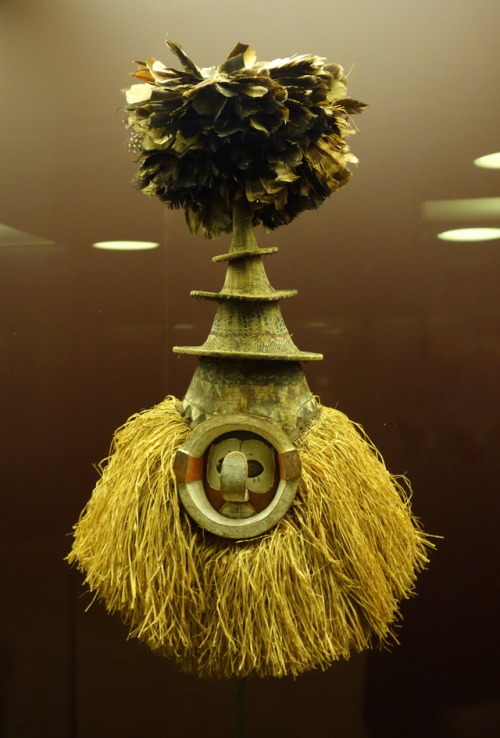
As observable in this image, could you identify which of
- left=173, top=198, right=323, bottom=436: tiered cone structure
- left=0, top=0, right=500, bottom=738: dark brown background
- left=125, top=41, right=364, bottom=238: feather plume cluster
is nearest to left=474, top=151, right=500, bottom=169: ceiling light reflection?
left=0, top=0, right=500, bottom=738: dark brown background

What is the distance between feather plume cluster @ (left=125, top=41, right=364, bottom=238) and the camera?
898 millimetres

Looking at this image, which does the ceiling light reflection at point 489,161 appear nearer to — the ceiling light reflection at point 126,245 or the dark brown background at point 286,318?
the dark brown background at point 286,318

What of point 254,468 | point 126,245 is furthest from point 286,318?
point 254,468

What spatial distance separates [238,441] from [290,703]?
827 millimetres

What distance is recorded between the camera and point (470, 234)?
1.36 metres

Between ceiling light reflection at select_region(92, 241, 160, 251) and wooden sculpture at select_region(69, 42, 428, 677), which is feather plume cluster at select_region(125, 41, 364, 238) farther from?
ceiling light reflection at select_region(92, 241, 160, 251)

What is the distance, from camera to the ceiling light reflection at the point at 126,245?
1.37 m

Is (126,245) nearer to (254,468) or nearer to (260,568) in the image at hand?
(254,468)

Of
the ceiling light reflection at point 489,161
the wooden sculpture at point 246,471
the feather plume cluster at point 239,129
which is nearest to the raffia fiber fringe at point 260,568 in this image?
the wooden sculpture at point 246,471

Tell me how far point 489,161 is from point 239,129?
65 centimetres

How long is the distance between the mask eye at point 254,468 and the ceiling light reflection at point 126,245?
1.94 ft

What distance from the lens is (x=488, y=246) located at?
136 cm

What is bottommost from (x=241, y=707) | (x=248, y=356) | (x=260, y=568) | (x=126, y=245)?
(x=241, y=707)

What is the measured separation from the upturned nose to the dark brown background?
0.49 meters
